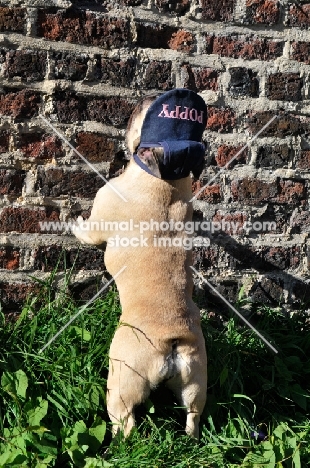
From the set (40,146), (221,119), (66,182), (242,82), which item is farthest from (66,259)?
(242,82)

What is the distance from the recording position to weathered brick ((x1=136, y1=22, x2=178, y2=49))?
3.38m

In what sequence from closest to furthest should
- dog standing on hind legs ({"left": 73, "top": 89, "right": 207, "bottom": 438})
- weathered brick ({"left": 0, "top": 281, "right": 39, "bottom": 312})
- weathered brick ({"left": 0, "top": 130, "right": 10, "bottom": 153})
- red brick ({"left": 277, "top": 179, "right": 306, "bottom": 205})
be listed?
1. dog standing on hind legs ({"left": 73, "top": 89, "right": 207, "bottom": 438})
2. weathered brick ({"left": 0, "top": 130, "right": 10, "bottom": 153})
3. weathered brick ({"left": 0, "top": 281, "right": 39, "bottom": 312})
4. red brick ({"left": 277, "top": 179, "right": 306, "bottom": 205})

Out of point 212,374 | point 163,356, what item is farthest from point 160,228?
point 212,374

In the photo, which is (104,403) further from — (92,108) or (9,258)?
(92,108)

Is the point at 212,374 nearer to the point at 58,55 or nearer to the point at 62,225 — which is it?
the point at 62,225

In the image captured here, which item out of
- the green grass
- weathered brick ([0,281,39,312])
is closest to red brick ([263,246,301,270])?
the green grass

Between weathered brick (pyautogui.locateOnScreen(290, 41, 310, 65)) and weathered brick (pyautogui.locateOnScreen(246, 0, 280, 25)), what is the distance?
0.17 metres

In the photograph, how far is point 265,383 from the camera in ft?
10.8

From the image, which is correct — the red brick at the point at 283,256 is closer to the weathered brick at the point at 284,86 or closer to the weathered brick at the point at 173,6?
the weathered brick at the point at 284,86

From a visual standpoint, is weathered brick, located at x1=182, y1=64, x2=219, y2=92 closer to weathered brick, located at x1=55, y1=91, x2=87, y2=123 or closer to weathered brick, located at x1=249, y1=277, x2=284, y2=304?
weathered brick, located at x1=55, y1=91, x2=87, y2=123

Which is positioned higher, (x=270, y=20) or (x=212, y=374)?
(x=270, y=20)

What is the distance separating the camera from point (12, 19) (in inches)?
127

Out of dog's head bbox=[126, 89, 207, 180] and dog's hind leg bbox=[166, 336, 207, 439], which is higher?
dog's head bbox=[126, 89, 207, 180]

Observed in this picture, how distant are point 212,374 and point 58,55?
1.65 metres
